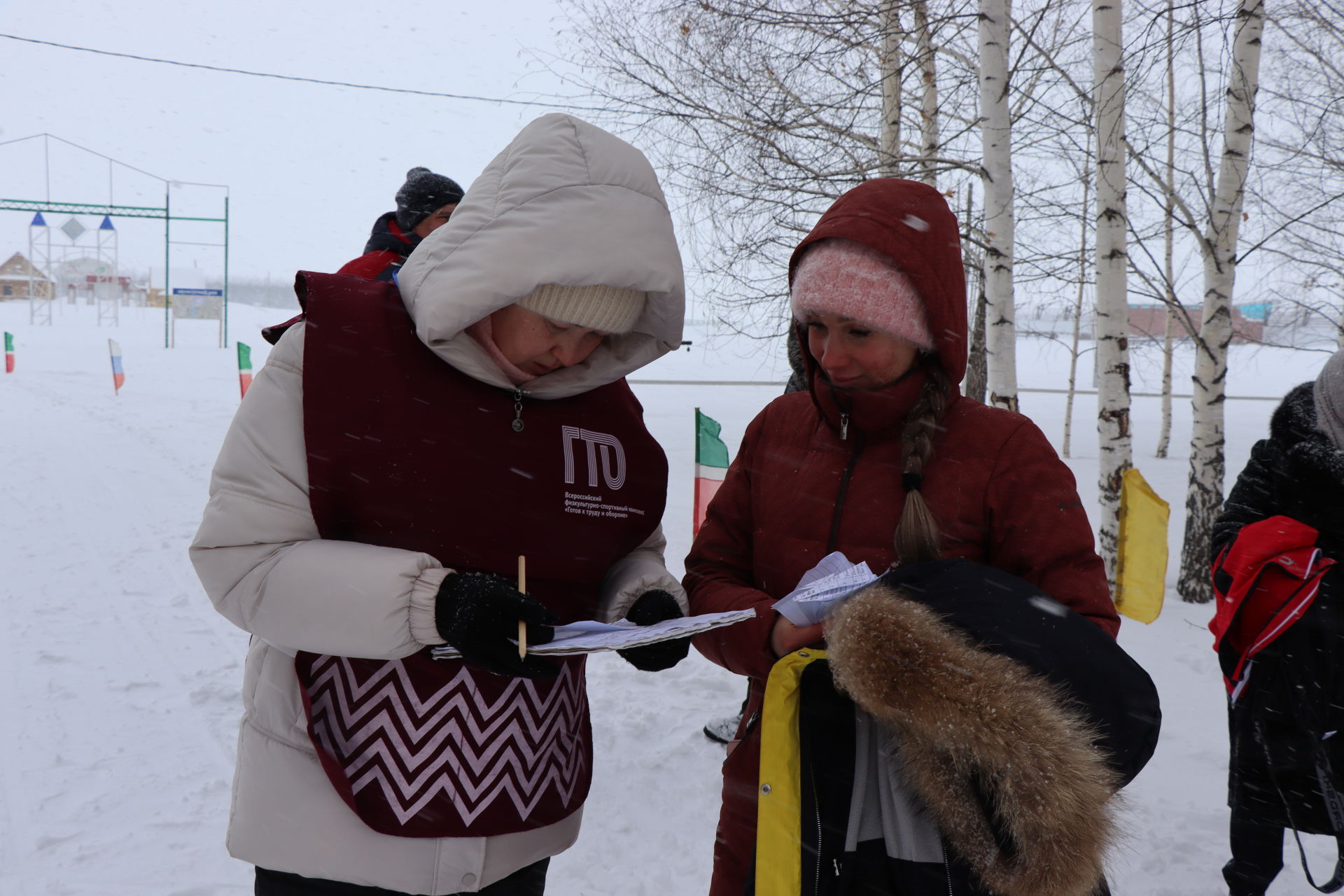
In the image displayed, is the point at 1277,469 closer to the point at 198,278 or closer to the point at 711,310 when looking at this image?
the point at 711,310

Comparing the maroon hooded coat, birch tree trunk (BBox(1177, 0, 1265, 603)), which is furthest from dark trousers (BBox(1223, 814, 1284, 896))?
birch tree trunk (BBox(1177, 0, 1265, 603))

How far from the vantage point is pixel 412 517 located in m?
1.39

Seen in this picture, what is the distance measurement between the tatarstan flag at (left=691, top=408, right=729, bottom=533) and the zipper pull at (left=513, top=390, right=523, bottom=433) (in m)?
3.74

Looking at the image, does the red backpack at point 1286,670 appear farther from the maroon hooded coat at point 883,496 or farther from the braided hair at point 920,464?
the braided hair at point 920,464

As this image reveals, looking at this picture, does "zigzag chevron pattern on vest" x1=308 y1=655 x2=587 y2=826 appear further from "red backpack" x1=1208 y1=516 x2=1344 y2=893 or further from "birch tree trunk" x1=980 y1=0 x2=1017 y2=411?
"birch tree trunk" x1=980 y1=0 x2=1017 y2=411

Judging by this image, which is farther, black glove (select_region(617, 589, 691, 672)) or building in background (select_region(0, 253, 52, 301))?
building in background (select_region(0, 253, 52, 301))

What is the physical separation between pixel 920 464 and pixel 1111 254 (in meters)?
4.86

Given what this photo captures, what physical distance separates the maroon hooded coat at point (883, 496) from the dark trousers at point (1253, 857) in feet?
5.97

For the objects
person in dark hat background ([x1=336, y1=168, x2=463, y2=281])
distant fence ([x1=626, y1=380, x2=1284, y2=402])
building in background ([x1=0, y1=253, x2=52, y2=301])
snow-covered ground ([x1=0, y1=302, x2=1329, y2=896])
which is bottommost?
snow-covered ground ([x1=0, y1=302, x2=1329, y2=896])

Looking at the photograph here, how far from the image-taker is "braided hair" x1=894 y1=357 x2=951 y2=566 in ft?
4.62

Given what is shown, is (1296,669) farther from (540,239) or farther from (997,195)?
(997,195)

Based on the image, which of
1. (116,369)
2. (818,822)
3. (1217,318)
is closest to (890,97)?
(1217,318)

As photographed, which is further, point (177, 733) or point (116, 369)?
point (116, 369)

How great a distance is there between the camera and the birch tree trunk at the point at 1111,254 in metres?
5.18
